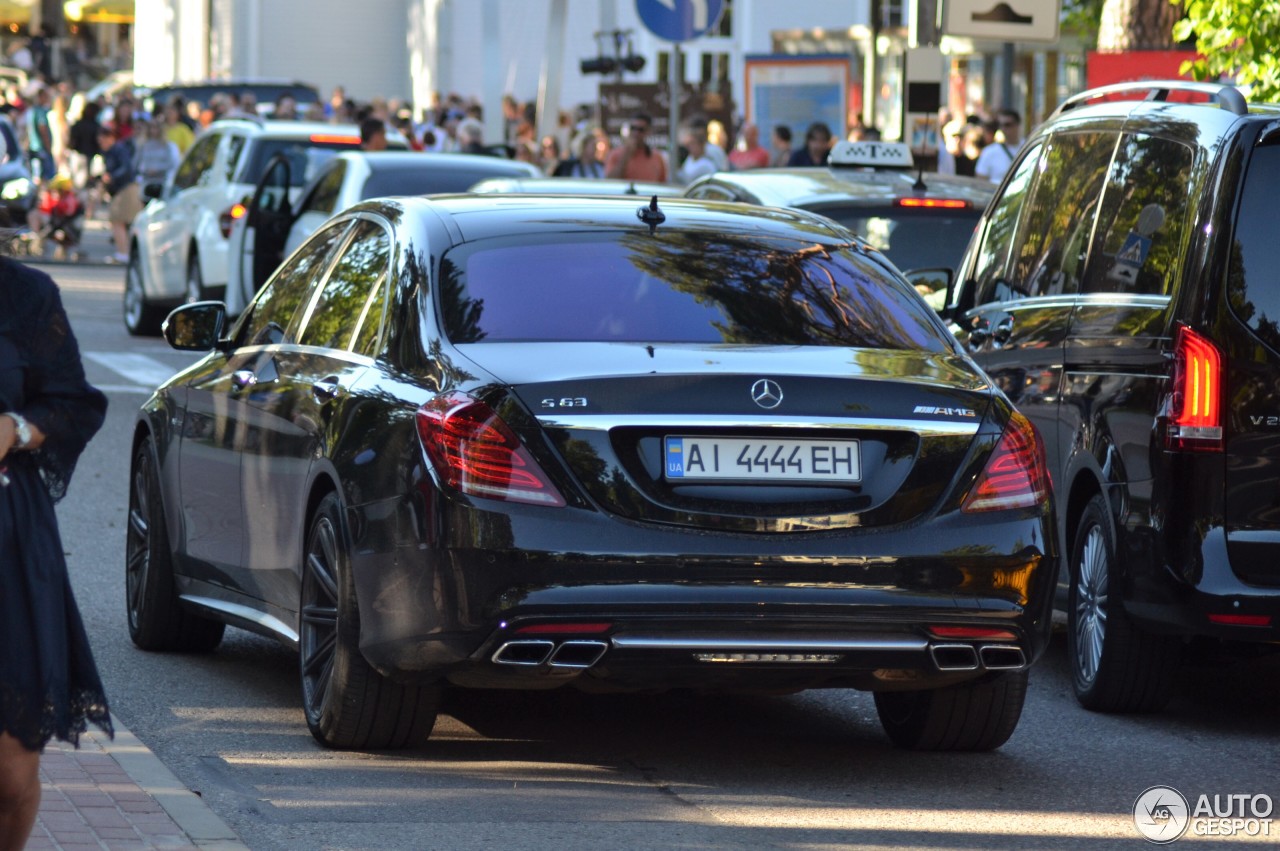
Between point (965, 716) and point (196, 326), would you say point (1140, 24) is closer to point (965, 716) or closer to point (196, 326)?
point (196, 326)

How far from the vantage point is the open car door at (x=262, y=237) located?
57.8 ft

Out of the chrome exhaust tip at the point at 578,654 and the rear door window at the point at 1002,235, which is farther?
the rear door window at the point at 1002,235

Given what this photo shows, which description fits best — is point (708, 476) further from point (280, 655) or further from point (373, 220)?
point (280, 655)

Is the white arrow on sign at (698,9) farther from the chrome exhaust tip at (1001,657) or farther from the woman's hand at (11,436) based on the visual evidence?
the woman's hand at (11,436)

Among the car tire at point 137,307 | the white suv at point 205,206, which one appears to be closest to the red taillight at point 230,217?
the white suv at point 205,206

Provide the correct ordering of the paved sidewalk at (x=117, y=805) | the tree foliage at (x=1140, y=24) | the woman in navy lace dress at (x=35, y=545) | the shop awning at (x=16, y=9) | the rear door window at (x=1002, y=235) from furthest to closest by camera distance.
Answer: the shop awning at (x=16, y=9) → the tree foliage at (x=1140, y=24) → the rear door window at (x=1002, y=235) → the paved sidewalk at (x=117, y=805) → the woman in navy lace dress at (x=35, y=545)

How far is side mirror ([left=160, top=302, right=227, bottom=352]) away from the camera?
27.3ft

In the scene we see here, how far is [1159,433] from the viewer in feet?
24.3

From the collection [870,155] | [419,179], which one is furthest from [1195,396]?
[419,179]

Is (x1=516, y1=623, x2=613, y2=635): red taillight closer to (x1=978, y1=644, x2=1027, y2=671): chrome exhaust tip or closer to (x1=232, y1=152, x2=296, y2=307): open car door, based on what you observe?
(x1=978, y1=644, x2=1027, y2=671): chrome exhaust tip

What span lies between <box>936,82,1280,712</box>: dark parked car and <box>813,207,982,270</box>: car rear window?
113 inches

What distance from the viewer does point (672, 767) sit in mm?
6887

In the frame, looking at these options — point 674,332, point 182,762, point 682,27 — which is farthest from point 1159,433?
point 682,27

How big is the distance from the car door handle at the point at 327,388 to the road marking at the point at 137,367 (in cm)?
1041
